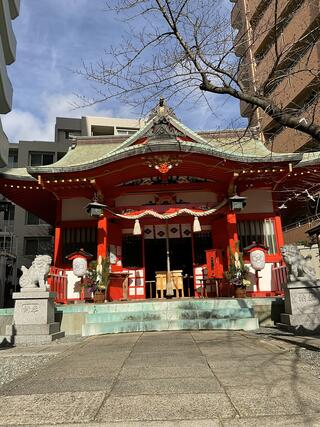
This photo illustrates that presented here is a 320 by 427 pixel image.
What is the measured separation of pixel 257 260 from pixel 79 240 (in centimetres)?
649

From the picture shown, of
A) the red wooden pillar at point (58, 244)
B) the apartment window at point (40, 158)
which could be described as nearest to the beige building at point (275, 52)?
the red wooden pillar at point (58, 244)

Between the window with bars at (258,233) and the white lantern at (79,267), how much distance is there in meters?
5.58

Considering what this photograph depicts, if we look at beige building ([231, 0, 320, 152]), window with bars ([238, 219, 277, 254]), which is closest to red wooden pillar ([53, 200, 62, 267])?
window with bars ([238, 219, 277, 254])

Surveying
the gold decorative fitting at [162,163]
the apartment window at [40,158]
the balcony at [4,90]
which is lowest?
the gold decorative fitting at [162,163]

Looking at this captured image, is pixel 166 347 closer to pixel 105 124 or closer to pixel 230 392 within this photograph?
pixel 230 392

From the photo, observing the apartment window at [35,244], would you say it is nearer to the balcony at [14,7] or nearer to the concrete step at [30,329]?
the balcony at [14,7]

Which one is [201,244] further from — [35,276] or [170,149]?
[35,276]

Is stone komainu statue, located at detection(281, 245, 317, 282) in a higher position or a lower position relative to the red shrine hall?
lower

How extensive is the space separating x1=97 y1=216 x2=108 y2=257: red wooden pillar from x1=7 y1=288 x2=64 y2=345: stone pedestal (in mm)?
3376

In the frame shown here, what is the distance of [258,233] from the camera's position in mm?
13656

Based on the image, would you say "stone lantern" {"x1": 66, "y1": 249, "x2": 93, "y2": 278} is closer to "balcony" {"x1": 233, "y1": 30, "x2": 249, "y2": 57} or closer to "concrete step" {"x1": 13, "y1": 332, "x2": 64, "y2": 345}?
"concrete step" {"x1": 13, "y1": 332, "x2": 64, "y2": 345}

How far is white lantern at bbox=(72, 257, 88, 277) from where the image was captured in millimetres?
11984

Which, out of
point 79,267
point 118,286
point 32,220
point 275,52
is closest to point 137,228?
point 118,286

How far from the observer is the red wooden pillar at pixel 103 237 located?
40.4 feet
